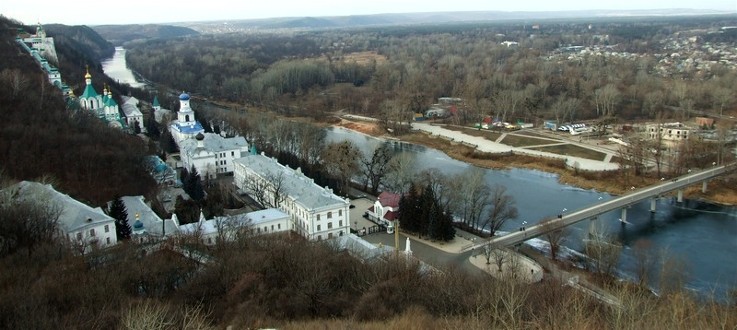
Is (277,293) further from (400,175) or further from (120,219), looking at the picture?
(400,175)

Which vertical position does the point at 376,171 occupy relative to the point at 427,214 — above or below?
below

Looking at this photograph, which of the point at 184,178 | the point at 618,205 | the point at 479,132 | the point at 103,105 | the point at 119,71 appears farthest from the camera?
the point at 119,71

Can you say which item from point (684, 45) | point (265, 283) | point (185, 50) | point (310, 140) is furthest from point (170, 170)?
point (684, 45)

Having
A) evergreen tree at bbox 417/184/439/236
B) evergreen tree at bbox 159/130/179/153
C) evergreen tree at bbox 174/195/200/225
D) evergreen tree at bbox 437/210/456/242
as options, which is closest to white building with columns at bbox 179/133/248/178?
evergreen tree at bbox 159/130/179/153

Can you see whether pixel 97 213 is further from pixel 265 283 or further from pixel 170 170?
pixel 170 170

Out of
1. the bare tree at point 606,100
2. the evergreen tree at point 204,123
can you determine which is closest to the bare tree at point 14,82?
the evergreen tree at point 204,123

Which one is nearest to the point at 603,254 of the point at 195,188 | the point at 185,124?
the point at 195,188

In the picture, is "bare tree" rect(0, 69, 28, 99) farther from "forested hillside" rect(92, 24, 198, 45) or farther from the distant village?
"forested hillside" rect(92, 24, 198, 45)
